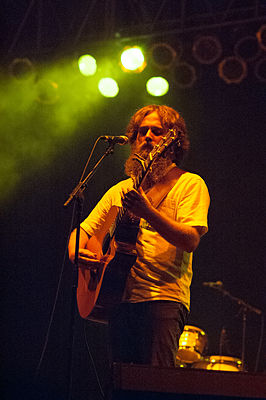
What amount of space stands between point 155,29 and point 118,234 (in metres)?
4.45

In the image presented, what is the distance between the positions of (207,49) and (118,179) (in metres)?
2.17

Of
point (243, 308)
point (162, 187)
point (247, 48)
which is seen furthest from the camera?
point (243, 308)

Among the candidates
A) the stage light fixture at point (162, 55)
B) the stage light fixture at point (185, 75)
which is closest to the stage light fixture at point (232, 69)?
the stage light fixture at point (185, 75)

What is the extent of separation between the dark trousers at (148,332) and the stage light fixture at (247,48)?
4.65m

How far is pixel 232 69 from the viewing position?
691 centimetres

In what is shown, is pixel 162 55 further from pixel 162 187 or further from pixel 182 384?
pixel 182 384

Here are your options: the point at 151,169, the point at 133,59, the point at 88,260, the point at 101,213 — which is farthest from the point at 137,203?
the point at 133,59

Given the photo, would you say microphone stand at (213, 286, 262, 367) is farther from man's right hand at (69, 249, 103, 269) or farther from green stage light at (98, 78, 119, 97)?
man's right hand at (69, 249, 103, 269)

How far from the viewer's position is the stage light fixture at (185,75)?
276 inches

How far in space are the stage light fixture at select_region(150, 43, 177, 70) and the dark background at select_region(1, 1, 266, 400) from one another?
0.54 meters

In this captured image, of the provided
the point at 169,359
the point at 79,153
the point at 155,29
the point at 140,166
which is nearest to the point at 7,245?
the point at 79,153

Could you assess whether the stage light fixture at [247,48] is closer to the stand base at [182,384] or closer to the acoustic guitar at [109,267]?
the acoustic guitar at [109,267]

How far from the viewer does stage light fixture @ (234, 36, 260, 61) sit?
651 cm

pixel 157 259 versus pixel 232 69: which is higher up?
pixel 232 69
